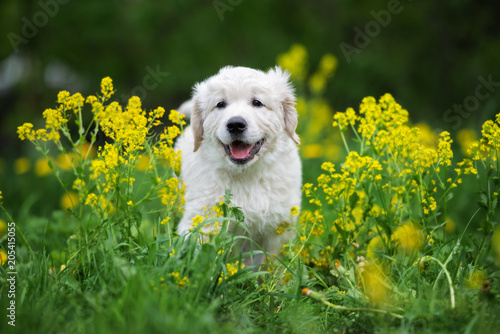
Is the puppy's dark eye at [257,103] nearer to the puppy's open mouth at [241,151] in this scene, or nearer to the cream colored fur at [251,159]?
the cream colored fur at [251,159]

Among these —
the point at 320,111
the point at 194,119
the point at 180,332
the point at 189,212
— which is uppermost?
the point at 320,111

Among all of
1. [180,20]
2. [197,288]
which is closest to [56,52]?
[180,20]

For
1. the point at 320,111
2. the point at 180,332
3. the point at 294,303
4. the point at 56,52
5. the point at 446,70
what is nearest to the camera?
the point at 180,332

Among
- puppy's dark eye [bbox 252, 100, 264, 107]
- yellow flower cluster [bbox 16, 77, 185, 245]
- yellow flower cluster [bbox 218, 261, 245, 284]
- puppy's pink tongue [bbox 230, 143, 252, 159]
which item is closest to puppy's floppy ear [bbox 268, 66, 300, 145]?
puppy's dark eye [bbox 252, 100, 264, 107]

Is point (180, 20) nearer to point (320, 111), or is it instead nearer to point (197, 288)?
point (320, 111)

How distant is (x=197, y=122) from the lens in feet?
11.4

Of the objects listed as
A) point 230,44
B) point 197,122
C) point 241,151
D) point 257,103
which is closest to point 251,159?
point 241,151

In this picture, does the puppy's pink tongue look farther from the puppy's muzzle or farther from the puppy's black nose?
the puppy's black nose

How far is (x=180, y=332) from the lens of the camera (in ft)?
6.38

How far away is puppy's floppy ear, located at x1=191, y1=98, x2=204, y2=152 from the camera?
345 centimetres

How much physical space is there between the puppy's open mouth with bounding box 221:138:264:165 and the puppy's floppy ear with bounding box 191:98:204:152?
0.31m

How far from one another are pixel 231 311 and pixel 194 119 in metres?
1.52

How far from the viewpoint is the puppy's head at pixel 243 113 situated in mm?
3121

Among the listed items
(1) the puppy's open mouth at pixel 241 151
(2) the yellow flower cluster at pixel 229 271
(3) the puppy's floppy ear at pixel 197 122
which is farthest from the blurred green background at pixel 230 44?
(2) the yellow flower cluster at pixel 229 271
